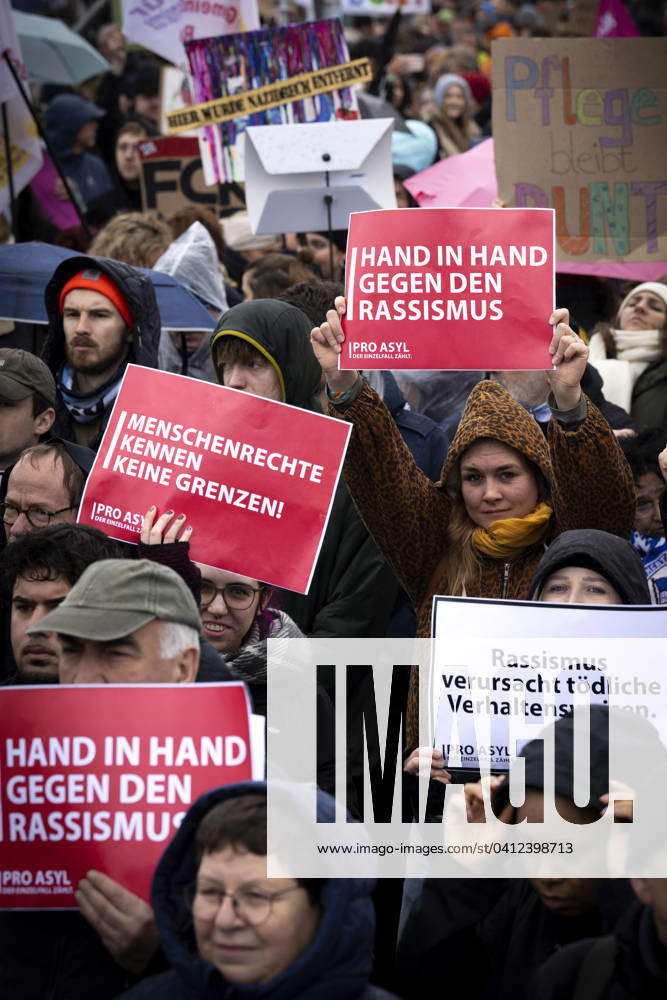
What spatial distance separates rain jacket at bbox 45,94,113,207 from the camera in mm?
10117

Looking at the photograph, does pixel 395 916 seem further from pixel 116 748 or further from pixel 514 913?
pixel 116 748

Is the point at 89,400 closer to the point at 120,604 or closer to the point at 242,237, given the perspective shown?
the point at 120,604

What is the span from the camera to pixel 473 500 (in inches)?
167

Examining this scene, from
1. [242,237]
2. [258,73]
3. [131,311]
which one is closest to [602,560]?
[131,311]

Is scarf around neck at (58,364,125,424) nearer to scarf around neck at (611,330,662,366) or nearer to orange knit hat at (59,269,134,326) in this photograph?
orange knit hat at (59,269,134,326)

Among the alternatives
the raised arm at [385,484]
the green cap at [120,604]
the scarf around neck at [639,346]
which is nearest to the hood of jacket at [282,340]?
the raised arm at [385,484]

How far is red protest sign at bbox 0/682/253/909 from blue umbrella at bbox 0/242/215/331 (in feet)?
10.6

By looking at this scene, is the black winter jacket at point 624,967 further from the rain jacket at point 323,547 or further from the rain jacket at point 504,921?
the rain jacket at point 323,547

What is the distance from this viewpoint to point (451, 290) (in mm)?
4438

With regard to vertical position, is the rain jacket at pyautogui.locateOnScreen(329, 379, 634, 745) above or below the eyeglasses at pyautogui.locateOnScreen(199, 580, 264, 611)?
above

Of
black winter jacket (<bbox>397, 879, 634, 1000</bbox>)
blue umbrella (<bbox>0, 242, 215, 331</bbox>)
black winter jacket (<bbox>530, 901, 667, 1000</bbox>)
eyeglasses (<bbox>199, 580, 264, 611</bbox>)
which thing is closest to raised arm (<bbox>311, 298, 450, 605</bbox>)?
eyeglasses (<bbox>199, 580, 264, 611</bbox>)

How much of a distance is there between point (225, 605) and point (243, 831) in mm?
1477

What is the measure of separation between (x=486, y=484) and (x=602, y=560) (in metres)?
0.57

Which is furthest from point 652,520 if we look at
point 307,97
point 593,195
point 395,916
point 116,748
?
point 307,97
